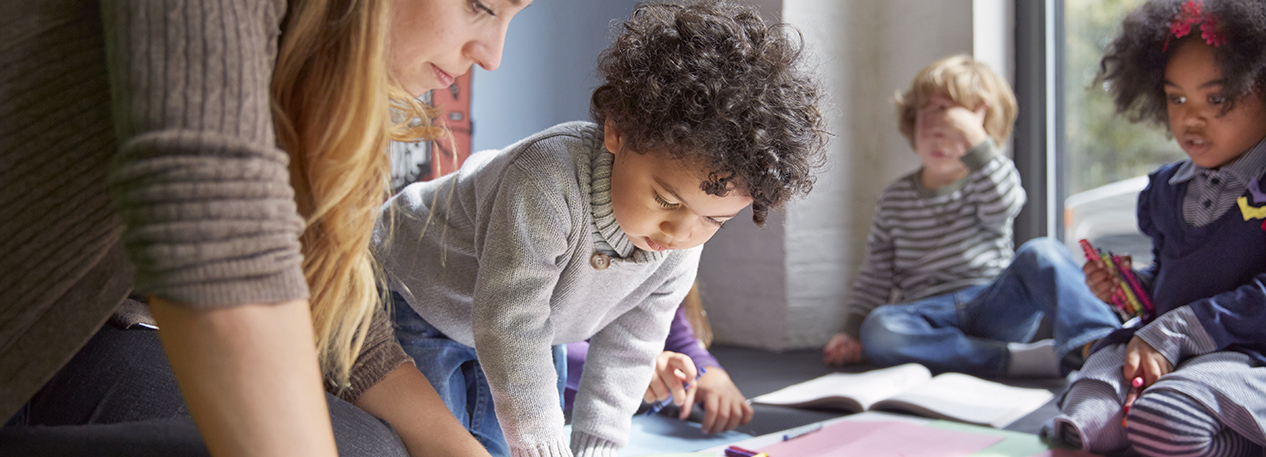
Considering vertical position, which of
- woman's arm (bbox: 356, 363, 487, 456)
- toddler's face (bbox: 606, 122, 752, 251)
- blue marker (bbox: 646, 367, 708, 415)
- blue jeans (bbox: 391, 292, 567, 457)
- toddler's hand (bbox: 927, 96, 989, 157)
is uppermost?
toddler's face (bbox: 606, 122, 752, 251)

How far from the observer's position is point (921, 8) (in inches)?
81.4

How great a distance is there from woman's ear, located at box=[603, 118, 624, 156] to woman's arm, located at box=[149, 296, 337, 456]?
487mm

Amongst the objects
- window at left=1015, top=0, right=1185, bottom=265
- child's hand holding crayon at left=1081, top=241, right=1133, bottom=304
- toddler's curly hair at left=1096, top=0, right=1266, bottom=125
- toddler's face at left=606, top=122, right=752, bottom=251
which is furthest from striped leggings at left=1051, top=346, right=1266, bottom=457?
window at left=1015, top=0, right=1185, bottom=265

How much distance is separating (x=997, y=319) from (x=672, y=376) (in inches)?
38.3

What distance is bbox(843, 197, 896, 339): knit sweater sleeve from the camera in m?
1.97

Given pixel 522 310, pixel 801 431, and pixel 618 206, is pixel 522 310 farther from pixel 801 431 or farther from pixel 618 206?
pixel 801 431

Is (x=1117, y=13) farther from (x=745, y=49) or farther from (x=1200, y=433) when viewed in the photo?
(x=745, y=49)

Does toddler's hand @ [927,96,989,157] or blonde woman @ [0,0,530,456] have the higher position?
blonde woman @ [0,0,530,456]

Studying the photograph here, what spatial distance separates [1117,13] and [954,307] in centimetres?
80

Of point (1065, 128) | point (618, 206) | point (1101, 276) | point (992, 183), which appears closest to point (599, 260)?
point (618, 206)

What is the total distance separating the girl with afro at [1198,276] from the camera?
1.04 meters

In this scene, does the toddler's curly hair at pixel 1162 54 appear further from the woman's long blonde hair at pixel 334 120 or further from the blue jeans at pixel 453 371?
the woman's long blonde hair at pixel 334 120

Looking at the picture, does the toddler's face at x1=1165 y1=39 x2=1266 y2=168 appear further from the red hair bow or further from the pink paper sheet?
the pink paper sheet

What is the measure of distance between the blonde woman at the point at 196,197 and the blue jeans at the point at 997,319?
138cm
